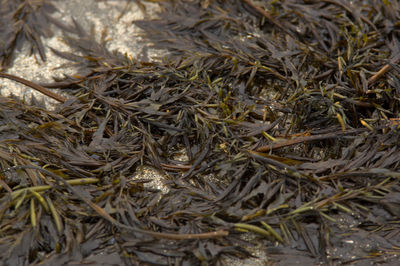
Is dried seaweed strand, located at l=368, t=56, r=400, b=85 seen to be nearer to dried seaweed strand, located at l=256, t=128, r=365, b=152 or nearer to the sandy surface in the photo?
dried seaweed strand, located at l=256, t=128, r=365, b=152

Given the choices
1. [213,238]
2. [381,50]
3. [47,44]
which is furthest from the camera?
[47,44]

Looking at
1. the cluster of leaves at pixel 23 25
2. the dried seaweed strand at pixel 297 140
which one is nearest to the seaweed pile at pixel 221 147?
the dried seaweed strand at pixel 297 140

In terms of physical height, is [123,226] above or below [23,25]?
below

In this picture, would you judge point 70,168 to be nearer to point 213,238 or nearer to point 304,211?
point 213,238

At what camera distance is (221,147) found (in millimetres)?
1399

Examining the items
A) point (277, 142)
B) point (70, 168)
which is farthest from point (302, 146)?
point (70, 168)

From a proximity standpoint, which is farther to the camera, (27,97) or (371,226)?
(27,97)

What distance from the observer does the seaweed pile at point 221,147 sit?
1.23m

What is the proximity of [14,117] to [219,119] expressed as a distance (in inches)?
29.4

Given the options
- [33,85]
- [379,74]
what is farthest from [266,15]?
[33,85]

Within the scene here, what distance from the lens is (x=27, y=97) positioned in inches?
66.2

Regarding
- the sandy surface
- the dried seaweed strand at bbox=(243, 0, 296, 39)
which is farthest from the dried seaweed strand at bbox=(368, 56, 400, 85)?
the sandy surface

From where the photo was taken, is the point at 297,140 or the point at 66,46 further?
the point at 66,46

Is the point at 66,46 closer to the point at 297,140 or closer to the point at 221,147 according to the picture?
the point at 221,147
